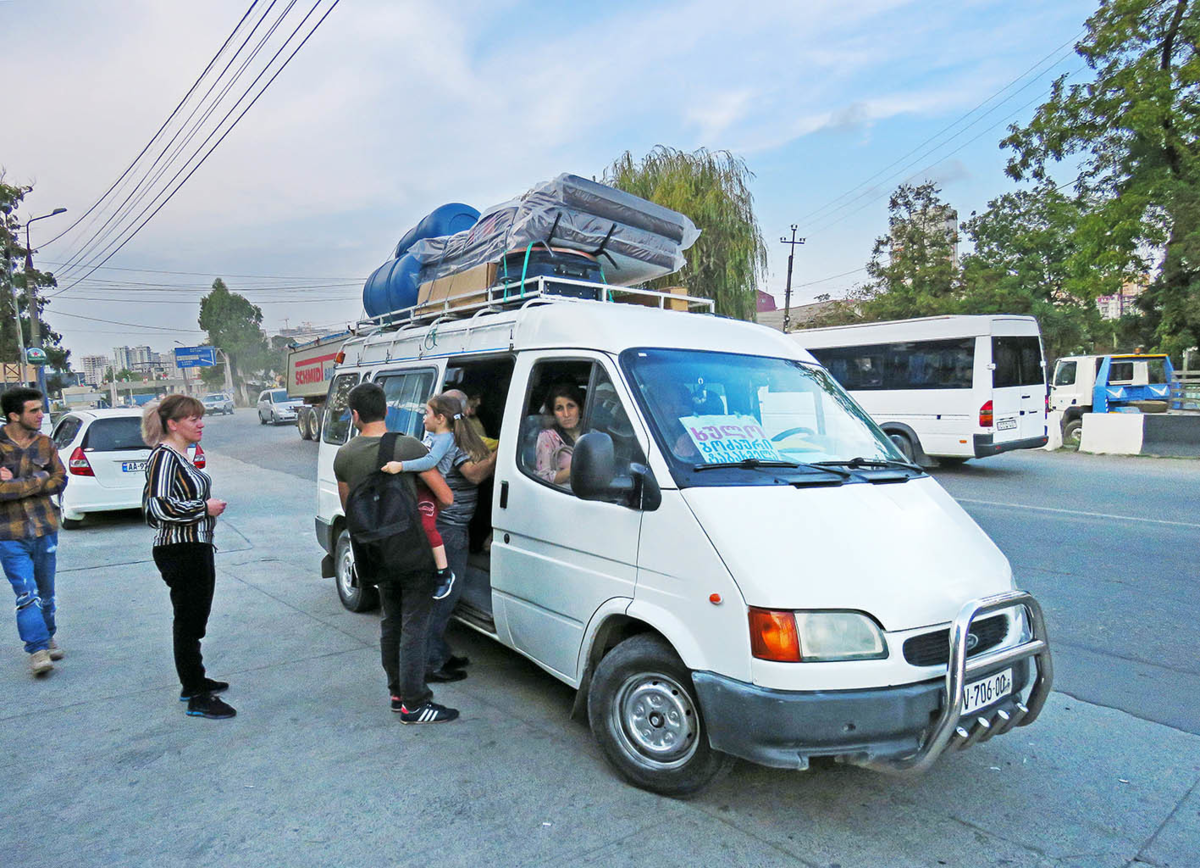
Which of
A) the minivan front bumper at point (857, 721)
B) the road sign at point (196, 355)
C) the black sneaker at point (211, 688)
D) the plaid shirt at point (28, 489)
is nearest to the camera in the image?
the minivan front bumper at point (857, 721)

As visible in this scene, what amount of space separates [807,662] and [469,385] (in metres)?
3.78

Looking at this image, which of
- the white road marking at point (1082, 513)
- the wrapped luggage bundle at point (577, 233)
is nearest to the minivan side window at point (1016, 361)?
the white road marking at point (1082, 513)

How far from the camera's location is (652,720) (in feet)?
10.7

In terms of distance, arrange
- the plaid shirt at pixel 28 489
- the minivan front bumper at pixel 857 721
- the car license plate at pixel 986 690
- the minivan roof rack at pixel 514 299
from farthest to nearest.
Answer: the plaid shirt at pixel 28 489 < the minivan roof rack at pixel 514 299 < the car license plate at pixel 986 690 < the minivan front bumper at pixel 857 721

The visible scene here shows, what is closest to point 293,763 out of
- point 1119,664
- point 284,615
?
point 284,615

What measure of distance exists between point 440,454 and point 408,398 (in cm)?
142

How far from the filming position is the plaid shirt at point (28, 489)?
4.78 m

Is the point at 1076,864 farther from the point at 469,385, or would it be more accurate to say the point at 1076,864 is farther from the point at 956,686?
the point at 469,385

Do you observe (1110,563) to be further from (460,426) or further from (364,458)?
(364,458)

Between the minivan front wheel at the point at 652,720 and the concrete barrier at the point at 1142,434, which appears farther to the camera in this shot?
the concrete barrier at the point at 1142,434

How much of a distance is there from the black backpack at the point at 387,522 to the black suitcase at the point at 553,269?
185 cm

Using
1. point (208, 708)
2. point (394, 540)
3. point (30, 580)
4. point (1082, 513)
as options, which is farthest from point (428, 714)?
point (1082, 513)

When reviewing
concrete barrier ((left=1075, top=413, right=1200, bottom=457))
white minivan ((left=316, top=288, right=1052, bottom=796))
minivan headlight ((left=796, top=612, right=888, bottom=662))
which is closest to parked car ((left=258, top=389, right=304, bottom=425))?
concrete barrier ((left=1075, top=413, right=1200, bottom=457))

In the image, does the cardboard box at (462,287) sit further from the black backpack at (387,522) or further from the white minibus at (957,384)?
the white minibus at (957,384)
